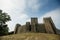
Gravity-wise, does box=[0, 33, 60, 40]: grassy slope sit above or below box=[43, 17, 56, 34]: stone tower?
below

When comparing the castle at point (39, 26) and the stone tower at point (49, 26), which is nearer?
the stone tower at point (49, 26)

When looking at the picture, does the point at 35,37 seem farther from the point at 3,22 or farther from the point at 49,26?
the point at 3,22

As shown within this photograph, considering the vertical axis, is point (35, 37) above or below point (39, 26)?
below

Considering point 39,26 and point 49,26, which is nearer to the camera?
point 49,26

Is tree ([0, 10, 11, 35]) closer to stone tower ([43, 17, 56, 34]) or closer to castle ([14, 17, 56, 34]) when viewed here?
castle ([14, 17, 56, 34])

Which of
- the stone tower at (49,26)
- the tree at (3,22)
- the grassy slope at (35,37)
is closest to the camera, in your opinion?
the grassy slope at (35,37)

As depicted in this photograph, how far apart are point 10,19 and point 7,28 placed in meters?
1.87

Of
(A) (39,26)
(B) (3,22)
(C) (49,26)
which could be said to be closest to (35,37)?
(C) (49,26)

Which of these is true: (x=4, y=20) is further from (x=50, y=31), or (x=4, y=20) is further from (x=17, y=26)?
(x=50, y=31)

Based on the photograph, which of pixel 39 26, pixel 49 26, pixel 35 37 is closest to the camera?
pixel 35 37

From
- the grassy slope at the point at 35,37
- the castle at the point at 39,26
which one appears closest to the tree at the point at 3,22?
the castle at the point at 39,26

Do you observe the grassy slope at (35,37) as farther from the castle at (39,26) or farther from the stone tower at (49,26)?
the castle at (39,26)

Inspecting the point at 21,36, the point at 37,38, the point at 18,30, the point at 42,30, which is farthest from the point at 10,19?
the point at 37,38

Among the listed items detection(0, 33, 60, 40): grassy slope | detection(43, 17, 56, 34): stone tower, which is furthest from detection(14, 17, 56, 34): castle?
detection(0, 33, 60, 40): grassy slope
